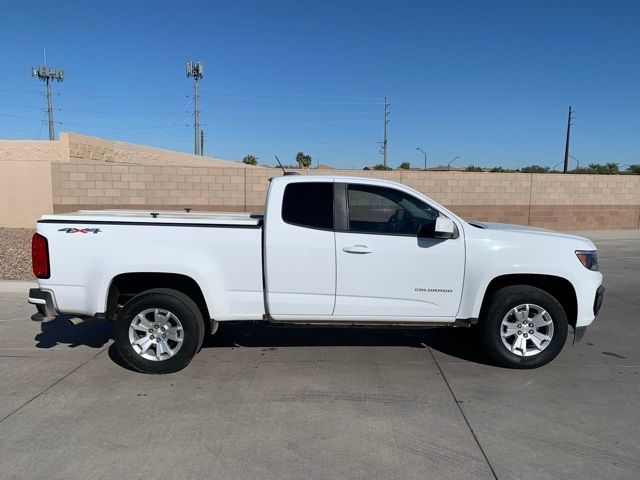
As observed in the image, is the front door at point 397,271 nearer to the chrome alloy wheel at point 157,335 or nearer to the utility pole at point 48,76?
the chrome alloy wheel at point 157,335

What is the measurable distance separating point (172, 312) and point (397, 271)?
221 centimetres

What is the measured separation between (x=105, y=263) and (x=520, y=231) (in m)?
4.11

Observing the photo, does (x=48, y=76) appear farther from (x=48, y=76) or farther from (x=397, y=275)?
(x=397, y=275)

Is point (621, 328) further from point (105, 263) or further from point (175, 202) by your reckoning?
point (175, 202)

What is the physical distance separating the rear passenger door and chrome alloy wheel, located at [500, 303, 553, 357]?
5.90 ft

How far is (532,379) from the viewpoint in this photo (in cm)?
494

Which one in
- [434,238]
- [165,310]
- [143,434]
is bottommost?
[143,434]

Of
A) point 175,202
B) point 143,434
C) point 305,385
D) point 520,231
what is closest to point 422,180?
point 175,202

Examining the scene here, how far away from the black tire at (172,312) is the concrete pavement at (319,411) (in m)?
0.14

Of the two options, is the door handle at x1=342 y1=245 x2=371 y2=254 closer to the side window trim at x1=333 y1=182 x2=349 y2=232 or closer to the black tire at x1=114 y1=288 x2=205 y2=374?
the side window trim at x1=333 y1=182 x2=349 y2=232

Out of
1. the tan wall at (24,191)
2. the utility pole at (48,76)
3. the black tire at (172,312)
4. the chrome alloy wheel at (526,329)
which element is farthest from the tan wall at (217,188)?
the utility pole at (48,76)

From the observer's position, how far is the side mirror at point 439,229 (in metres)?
4.80

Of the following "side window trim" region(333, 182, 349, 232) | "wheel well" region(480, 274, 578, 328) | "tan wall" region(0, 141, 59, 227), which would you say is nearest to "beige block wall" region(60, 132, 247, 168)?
"tan wall" region(0, 141, 59, 227)

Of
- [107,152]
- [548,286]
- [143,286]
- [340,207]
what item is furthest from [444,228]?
[107,152]
